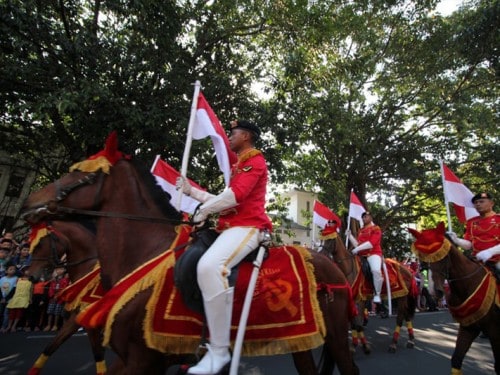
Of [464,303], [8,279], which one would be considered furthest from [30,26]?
[464,303]

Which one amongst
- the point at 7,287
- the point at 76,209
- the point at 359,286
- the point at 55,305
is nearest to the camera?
the point at 76,209

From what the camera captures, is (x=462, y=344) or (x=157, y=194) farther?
(x=462, y=344)

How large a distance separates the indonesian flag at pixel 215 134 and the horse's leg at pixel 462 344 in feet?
12.3

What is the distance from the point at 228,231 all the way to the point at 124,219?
933 millimetres

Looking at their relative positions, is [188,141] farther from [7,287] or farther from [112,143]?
[7,287]

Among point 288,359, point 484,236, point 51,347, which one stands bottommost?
point 288,359

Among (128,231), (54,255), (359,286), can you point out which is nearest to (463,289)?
(359,286)

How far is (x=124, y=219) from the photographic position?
3.57 m

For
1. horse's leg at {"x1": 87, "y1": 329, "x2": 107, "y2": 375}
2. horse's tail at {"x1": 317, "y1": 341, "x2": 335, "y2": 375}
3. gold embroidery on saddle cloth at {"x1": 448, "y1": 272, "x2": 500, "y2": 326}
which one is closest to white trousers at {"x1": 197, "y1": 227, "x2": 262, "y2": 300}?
horse's tail at {"x1": 317, "y1": 341, "x2": 335, "y2": 375}

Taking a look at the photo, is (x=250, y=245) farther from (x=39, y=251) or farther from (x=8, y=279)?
(x=8, y=279)

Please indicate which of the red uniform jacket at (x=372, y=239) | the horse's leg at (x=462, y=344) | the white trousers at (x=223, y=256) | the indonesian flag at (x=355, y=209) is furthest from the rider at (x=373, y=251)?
the white trousers at (x=223, y=256)

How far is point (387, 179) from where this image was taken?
19781 mm

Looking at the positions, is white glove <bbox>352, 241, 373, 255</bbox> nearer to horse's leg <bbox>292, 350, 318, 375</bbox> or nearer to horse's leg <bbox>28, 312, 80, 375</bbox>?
horse's leg <bbox>292, 350, 318, 375</bbox>

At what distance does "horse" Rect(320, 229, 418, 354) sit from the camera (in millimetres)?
8492
